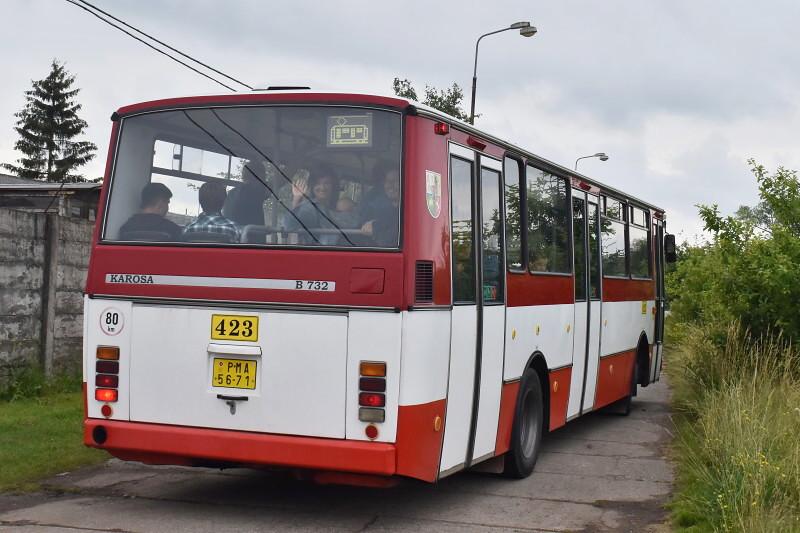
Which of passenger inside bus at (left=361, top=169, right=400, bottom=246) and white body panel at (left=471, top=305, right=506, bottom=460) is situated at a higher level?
passenger inside bus at (left=361, top=169, right=400, bottom=246)

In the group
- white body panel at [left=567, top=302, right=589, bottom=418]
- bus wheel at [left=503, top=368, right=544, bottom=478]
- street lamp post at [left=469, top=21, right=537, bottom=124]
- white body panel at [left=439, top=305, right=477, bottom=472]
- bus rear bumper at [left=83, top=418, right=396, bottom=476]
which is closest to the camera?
bus rear bumper at [left=83, top=418, right=396, bottom=476]

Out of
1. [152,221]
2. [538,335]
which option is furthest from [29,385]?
[538,335]

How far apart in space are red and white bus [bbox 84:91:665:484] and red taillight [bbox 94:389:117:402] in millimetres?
16

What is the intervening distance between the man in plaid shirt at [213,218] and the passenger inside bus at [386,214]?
95 centimetres

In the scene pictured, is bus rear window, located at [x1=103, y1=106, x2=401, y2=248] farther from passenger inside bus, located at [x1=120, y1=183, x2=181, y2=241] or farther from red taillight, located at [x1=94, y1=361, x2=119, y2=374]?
red taillight, located at [x1=94, y1=361, x2=119, y2=374]

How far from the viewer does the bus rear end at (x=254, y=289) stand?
741 centimetres

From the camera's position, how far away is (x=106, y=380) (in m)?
7.97

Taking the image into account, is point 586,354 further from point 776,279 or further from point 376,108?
point 376,108

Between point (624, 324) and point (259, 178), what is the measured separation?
24.5ft

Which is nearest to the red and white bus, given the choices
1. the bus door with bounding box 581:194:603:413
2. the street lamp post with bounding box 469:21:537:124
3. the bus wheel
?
the bus wheel

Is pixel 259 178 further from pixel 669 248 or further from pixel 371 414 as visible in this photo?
pixel 669 248

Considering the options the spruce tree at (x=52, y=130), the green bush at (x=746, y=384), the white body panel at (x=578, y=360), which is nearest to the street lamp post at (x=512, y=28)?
the green bush at (x=746, y=384)

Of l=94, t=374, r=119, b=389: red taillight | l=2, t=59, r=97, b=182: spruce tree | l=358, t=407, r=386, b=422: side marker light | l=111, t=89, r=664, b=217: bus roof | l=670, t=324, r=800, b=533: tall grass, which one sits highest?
l=2, t=59, r=97, b=182: spruce tree

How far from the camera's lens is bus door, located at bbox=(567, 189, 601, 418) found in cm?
1185
